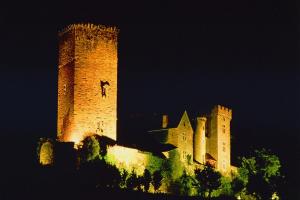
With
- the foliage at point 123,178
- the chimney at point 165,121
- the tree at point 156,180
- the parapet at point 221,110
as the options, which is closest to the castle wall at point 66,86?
the foliage at point 123,178

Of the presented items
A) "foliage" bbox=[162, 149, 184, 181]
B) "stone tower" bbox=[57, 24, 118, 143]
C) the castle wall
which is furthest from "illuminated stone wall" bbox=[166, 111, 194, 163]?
the castle wall

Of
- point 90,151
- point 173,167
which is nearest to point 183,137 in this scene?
point 173,167

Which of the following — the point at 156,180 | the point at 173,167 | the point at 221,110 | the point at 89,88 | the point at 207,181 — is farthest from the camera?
the point at 221,110

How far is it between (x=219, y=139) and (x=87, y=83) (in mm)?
21097

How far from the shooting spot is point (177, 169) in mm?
62219

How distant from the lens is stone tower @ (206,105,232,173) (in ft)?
247

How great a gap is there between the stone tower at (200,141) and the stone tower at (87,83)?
562 inches

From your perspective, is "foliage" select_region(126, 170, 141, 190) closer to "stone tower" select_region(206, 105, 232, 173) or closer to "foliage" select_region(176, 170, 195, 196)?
"foliage" select_region(176, 170, 195, 196)

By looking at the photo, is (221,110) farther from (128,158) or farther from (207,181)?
(128,158)

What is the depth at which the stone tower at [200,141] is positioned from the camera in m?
71.9

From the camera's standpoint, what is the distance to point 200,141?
238ft

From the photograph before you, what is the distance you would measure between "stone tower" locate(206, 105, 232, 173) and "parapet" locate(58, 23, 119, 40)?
1940 cm

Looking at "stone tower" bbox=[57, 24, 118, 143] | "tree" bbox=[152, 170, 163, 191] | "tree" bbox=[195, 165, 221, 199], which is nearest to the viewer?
"tree" bbox=[152, 170, 163, 191]

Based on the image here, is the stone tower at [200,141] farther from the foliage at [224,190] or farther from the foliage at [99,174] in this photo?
the foliage at [99,174]
